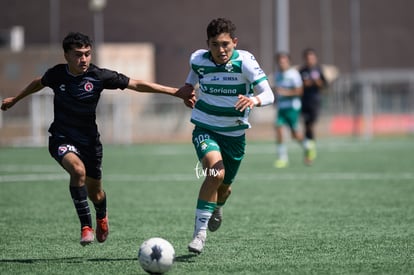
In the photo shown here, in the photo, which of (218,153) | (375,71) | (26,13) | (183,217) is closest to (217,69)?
(218,153)

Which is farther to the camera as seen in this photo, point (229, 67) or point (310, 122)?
point (310, 122)

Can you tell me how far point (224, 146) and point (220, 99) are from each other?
0.45m

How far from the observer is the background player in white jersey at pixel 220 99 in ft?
24.8

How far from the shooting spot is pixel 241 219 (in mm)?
10055

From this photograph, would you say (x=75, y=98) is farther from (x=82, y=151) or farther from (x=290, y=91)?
(x=290, y=91)

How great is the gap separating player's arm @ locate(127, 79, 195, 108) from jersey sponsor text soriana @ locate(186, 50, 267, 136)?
4.8 inches

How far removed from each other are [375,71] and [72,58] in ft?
116

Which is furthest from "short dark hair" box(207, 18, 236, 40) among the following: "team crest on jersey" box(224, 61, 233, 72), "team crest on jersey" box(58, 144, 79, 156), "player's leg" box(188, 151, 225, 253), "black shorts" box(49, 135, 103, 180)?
"team crest on jersey" box(58, 144, 79, 156)

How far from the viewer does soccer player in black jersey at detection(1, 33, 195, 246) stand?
7621 mm

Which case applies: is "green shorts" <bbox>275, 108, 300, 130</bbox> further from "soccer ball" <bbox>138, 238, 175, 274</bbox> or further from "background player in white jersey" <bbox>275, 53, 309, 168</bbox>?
"soccer ball" <bbox>138, 238, 175, 274</bbox>

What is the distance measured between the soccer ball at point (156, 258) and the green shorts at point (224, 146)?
1370 millimetres

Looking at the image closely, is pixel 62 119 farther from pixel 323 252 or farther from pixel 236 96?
pixel 323 252

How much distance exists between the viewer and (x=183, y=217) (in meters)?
10.3

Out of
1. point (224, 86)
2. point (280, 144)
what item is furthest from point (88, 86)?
point (280, 144)
